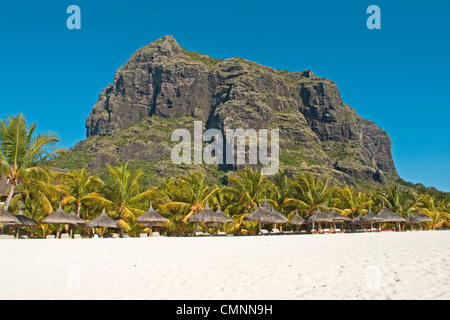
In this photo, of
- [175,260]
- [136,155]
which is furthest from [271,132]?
[175,260]

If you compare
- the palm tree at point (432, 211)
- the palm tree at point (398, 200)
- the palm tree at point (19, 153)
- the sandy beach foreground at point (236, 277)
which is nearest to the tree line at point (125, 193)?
the palm tree at point (19, 153)

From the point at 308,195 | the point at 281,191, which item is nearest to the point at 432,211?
the point at 308,195

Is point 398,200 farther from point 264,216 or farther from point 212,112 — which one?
point 212,112

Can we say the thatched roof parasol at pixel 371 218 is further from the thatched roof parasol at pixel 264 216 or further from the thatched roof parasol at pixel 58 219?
the thatched roof parasol at pixel 58 219

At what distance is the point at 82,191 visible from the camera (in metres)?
23.1

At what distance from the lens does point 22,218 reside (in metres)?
18.9

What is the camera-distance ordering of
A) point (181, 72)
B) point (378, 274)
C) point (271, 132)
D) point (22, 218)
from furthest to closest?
point (181, 72)
point (271, 132)
point (22, 218)
point (378, 274)

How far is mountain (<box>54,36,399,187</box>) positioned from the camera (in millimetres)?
88812

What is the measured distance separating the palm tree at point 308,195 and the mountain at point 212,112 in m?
51.3

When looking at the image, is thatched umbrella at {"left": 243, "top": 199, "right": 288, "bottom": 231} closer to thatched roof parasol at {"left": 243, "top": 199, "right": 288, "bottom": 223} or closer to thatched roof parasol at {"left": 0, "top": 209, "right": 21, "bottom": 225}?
thatched roof parasol at {"left": 243, "top": 199, "right": 288, "bottom": 223}

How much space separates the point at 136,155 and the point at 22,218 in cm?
6922

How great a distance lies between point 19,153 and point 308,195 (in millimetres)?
19435

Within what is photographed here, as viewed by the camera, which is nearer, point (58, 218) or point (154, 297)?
point (154, 297)
